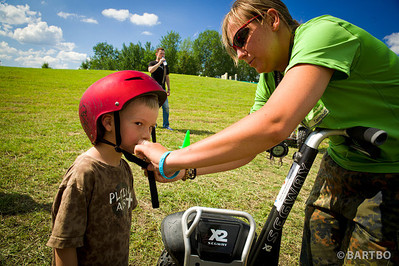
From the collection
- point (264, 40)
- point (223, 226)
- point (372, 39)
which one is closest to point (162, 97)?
point (264, 40)

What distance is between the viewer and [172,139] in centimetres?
841

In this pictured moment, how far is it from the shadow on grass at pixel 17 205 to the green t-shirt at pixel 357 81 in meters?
3.94

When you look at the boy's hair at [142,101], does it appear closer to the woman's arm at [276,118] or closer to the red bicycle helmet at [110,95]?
the red bicycle helmet at [110,95]

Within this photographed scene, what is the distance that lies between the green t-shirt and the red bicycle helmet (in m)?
1.21

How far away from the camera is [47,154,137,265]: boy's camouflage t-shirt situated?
1.60 meters

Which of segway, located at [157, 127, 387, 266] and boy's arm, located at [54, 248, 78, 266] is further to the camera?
boy's arm, located at [54, 248, 78, 266]

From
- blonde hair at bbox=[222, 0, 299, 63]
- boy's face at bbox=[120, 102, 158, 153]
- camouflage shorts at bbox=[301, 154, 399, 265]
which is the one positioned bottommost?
camouflage shorts at bbox=[301, 154, 399, 265]

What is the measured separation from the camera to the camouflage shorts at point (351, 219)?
154 cm

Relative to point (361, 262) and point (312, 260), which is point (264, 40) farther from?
point (312, 260)

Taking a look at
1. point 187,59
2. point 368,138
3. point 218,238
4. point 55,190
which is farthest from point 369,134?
point 187,59

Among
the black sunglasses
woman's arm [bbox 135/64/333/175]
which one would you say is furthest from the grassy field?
the black sunglasses

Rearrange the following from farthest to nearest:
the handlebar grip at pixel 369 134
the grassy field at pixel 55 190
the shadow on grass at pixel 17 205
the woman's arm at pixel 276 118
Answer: the shadow on grass at pixel 17 205 < the grassy field at pixel 55 190 < the handlebar grip at pixel 369 134 < the woman's arm at pixel 276 118

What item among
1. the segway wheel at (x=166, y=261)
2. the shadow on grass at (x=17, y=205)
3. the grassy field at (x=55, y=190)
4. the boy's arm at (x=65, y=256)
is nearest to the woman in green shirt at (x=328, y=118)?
the boy's arm at (x=65, y=256)

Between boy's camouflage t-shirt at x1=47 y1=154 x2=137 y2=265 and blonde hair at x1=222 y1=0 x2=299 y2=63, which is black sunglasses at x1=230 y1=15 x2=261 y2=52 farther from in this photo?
boy's camouflage t-shirt at x1=47 y1=154 x2=137 y2=265
